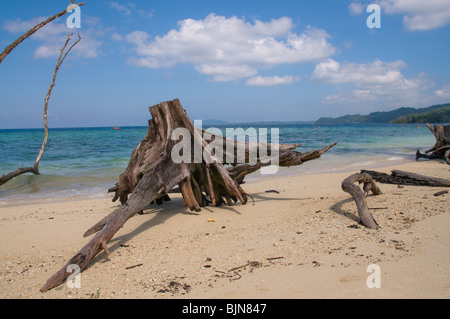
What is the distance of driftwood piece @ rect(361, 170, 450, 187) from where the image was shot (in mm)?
6363

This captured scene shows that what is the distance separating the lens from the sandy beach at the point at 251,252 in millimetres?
2660

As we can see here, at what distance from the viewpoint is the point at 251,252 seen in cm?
341

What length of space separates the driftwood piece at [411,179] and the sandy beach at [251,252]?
1.07m

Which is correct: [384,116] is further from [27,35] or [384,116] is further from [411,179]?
[27,35]

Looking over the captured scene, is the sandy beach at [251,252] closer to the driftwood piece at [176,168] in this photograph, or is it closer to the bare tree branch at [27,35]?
the driftwood piece at [176,168]

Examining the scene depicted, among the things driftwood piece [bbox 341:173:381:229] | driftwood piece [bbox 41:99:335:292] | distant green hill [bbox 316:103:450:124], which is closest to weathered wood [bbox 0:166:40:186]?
driftwood piece [bbox 41:99:335:292]

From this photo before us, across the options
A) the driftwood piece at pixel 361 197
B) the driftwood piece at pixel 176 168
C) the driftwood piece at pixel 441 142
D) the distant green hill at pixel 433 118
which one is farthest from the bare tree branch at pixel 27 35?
the distant green hill at pixel 433 118

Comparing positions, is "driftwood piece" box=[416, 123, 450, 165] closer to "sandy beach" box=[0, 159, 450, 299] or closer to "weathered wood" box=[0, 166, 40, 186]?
"sandy beach" box=[0, 159, 450, 299]

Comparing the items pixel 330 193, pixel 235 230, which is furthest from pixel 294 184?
pixel 235 230

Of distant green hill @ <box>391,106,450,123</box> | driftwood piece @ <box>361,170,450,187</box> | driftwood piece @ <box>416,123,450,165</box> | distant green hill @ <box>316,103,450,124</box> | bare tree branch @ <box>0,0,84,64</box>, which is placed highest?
distant green hill @ <box>316,103,450,124</box>

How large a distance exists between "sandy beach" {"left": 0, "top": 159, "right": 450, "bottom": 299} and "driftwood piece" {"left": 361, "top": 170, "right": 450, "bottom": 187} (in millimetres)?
1071

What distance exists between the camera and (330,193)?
6.46m

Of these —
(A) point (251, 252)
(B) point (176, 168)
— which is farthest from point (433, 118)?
(A) point (251, 252)
